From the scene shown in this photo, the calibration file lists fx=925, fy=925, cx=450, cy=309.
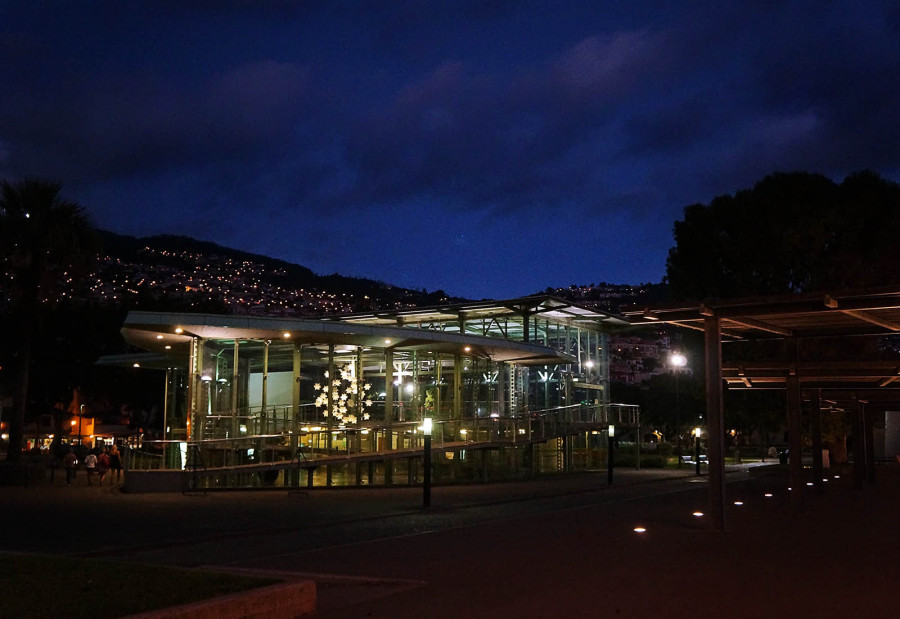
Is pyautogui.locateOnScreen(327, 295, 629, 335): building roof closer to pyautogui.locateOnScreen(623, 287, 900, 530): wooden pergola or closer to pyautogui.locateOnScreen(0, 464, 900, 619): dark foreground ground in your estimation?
pyautogui.locateOnScreen(0, 464, 900, 619): dark foreground ground

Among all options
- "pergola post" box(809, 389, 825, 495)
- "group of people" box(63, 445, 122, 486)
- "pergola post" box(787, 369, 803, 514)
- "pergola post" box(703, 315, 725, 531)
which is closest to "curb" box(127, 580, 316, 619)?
"pergola post" box(703, 315, 725, 531)

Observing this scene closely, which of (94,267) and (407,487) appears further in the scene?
(94,267)

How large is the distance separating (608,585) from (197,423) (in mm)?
21422

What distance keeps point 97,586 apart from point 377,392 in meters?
32.5

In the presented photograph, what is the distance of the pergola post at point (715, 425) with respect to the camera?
16.1 metres

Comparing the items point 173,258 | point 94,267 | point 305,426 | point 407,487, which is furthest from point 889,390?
point 173,258

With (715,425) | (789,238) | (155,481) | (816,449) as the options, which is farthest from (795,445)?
(789,238)

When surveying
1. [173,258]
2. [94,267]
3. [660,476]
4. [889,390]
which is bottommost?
[660,476]

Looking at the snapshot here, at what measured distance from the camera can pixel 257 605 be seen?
8.41m

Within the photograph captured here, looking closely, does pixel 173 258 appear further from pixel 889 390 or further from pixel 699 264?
pixel 889 390

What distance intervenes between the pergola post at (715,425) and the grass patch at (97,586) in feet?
30.9

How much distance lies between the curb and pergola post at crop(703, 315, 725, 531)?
919 centimetres

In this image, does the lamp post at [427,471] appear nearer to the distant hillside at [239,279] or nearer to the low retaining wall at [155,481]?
the low retaining wall at [155,481]

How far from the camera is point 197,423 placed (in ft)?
96.7
